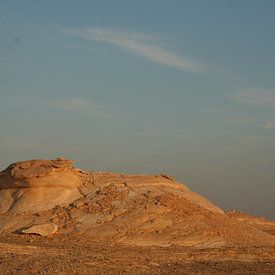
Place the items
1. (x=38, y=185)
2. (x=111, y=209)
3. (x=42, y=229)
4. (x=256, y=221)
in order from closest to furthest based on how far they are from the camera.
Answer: (x=42, y=229) → (x=111, y=209) → (x=38, y=185) → (x=256, y=221)

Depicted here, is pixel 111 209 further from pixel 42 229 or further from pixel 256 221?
pixel 256 221

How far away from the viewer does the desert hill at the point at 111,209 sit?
18391 millimetres

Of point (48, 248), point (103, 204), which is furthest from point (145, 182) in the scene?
point (48, 248)

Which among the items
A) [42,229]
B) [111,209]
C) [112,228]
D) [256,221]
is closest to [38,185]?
[42,229]

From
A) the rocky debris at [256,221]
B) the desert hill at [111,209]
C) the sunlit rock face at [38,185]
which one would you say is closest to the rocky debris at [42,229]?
the desert hill at [111,209]

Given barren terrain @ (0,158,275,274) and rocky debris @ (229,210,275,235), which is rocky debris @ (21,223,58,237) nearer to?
barren terrain @ (0,158,275,274)

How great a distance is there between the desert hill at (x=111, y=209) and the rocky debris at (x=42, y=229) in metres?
0.03

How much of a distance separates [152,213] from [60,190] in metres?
3.57

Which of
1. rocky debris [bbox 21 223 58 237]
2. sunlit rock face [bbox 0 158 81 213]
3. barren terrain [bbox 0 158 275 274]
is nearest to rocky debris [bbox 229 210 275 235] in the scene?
barren terrain [bbox 0 158 275 274]

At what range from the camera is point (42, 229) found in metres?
18.5

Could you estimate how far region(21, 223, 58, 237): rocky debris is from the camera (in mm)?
18391

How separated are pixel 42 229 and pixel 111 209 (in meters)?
2.23

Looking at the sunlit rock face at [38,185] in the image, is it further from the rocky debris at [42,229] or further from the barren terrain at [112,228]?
the rocky debris at [42,229]

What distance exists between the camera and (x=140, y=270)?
1386cm
